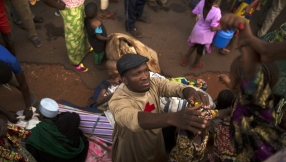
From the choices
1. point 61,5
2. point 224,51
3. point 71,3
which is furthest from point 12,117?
point 224,51

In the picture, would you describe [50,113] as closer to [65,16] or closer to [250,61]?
[65,16]

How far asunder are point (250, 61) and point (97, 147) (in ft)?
7.69

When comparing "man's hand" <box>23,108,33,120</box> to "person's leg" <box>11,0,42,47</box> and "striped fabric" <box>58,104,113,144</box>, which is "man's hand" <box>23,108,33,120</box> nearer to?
"striped fabric" <box>58,104,113,144</box>

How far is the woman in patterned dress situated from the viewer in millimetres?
3736

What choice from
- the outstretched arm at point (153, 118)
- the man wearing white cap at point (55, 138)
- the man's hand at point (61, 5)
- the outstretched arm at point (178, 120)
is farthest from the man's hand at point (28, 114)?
the outstretched arm at point (178, 120)

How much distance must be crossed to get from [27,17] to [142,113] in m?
3.46

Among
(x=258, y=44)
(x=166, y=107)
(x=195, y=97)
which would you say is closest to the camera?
(x=258, y=44)

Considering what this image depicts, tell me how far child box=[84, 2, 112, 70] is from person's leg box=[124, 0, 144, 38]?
3.23 feet

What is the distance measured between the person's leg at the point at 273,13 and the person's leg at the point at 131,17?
2330 millimetres

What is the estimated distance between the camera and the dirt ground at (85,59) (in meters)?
4.28

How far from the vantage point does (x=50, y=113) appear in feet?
9.78

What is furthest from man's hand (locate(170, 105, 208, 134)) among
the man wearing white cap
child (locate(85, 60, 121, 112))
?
child (locate(85, 60, 121, 112))

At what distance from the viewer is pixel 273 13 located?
489cm

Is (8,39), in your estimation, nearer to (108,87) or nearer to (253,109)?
(108,87)
